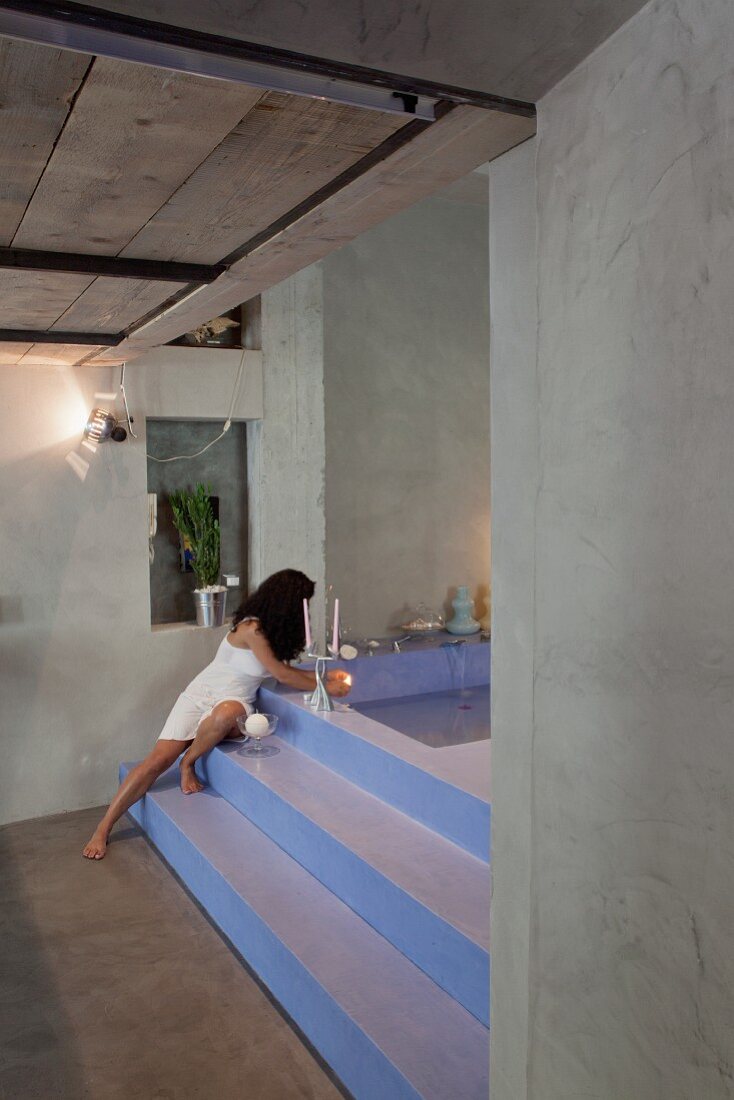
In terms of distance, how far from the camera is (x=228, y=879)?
3.48m

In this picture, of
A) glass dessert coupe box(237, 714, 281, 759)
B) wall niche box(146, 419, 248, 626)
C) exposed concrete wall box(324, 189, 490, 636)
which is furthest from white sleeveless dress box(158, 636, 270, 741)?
exposed concrete wall box(324, 189, 490, 636)

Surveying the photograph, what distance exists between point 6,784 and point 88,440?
5.70 feet

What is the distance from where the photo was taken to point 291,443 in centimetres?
524

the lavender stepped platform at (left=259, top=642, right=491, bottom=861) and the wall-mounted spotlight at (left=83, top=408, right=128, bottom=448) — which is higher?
the wall-mounted spotlight at (left=83, top=408, right=128, bottom=448)

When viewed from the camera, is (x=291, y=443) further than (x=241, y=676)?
Yes

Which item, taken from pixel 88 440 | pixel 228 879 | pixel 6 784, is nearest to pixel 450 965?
pixel 228 879

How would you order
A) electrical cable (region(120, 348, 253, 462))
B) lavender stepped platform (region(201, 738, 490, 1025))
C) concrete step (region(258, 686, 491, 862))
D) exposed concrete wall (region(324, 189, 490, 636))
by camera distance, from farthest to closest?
exposed concrete wall (region(324, 189, 490, 636))
electrical cable (region(120, 348, 253, 462))
concrete step (region(258, 686, 491, 862))
lavender stepped platform (region(201, 738, 490, 1025))

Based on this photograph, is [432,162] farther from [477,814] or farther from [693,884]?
[477,814]

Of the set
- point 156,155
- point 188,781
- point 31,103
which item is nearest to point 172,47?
point 31,103

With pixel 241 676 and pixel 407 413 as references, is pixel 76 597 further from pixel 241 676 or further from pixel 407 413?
pixel 407 413

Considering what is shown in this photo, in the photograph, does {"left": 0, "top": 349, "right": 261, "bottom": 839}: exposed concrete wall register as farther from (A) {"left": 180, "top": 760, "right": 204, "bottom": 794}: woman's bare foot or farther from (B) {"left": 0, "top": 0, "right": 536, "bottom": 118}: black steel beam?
(B) {"left": 0, "top": 0, "right": 536, "bottom": 118}: black steel beam

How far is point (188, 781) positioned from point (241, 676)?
21.7 inches

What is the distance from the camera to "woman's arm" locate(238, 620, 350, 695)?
175 inches

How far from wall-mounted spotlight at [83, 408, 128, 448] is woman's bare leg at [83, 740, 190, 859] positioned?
59.9 inches
